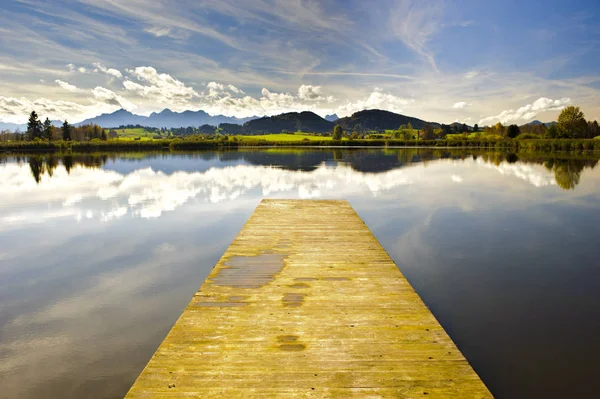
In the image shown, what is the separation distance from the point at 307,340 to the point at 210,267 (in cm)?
683

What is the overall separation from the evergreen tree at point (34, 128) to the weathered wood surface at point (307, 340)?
14438cm

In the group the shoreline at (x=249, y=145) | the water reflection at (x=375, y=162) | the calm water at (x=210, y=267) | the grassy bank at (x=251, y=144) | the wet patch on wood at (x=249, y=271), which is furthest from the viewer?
the shoreline at (x=249, y=145)

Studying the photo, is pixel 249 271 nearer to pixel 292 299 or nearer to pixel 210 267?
pixel 292 299

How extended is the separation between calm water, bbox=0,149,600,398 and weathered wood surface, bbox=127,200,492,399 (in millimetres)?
1549

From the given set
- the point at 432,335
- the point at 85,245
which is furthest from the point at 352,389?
the point at 85,245

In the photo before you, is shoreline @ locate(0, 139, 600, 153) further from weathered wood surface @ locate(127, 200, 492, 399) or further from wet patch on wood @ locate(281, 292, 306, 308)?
wet patch on wood @ locate(281, 292, 306, 308)

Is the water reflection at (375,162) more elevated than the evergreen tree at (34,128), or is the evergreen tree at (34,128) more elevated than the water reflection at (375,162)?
the evergreen tree at (34,128)

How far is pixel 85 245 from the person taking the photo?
1402 centimetres

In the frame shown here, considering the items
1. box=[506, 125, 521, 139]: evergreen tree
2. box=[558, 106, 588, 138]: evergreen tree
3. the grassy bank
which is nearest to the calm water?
the grassy bank

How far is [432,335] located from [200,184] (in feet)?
95.1

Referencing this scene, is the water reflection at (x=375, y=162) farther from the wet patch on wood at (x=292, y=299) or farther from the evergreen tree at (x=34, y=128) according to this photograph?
the evergreen tree at (x=34, y=128)

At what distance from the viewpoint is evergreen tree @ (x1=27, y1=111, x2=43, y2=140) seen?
119 meters

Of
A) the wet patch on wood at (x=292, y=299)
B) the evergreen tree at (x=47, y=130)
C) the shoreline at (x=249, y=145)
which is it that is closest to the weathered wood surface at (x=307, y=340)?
the wet patch on wood at (x=292, y=299)

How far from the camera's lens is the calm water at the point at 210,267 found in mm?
6172
